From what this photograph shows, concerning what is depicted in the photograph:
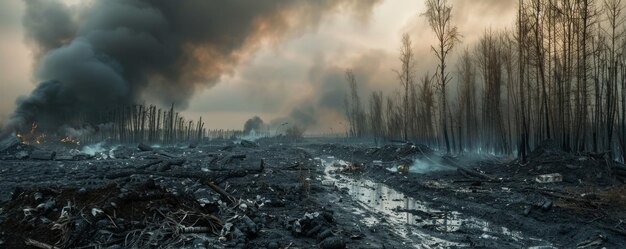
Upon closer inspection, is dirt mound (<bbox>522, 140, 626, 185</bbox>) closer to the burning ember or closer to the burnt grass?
the burnt grass

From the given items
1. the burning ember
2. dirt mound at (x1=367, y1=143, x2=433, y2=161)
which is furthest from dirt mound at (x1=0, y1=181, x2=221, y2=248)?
the burning ember

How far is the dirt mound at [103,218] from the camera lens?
6852 mm

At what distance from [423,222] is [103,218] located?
24.4 ft

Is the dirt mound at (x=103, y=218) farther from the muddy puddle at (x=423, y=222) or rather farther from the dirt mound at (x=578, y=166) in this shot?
the dirt mound at (x=578, y=166)

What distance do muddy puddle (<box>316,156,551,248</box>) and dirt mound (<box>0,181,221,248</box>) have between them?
4393 mm

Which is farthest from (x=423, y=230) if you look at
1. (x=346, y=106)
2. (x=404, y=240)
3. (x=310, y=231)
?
(x=346, y=106)

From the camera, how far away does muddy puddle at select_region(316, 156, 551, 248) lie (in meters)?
8.38

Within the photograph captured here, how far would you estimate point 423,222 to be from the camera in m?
9.95

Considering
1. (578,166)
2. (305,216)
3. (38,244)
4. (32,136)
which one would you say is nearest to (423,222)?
(305,216)

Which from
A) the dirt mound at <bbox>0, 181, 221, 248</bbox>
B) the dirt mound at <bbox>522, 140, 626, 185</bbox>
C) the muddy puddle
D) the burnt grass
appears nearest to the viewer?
the dirt mound at <bbox>0, 181, 221, 248</bbox>

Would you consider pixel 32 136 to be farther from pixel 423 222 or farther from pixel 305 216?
pixel 423 222

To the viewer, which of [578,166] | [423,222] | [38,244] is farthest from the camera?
[578,166]

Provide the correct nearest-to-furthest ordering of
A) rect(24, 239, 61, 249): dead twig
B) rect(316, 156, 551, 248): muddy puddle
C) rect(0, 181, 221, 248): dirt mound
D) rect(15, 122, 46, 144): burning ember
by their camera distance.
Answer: rect(24, 239, 61, 249): dead twig, rect(0, 181, 221, 248): dirt mound, rect(316, 156, 551, 248): muddy puddle, rect(15, 122, 46, 144): burning ember

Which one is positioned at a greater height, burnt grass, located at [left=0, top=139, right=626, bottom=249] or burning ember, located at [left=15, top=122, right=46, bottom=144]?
burning ember, located at [left=15, top=122, right=46, bottom=144]
